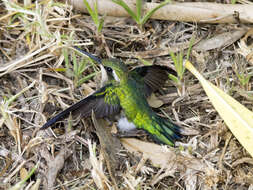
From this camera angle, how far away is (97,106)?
380 cm

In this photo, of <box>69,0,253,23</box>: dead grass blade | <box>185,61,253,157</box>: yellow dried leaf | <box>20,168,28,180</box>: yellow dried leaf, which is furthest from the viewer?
<box>69,0,253,23</box>: dead grass blade

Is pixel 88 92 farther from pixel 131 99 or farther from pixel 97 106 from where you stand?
pixel 131 99

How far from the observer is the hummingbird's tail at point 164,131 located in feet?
12.3

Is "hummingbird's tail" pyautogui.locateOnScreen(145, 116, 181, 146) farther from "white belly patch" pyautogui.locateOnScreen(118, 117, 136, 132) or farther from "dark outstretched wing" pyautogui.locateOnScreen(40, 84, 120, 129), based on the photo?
"dark outstretched wing" pyautogui.locateOnScreen(40, 84, 120, 129)

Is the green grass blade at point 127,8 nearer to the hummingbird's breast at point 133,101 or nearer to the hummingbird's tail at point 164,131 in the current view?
the hummingbird's breast at point 133,101

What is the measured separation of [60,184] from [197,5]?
2266mm

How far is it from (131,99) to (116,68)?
33 cm

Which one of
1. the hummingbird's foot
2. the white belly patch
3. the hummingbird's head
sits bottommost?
the hummingbird's foot

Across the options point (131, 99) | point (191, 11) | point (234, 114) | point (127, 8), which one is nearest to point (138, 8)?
point (127, 8)

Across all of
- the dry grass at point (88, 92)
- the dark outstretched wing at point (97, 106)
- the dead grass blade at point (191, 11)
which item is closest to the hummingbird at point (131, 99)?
the dark outstretched wing at point (97, 106)

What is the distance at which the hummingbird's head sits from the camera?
398cm

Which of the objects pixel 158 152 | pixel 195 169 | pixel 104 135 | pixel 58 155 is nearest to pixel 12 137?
pixel 58 155

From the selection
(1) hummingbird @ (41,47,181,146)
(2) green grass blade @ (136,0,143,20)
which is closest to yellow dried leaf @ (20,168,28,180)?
(1) hummingbird @ (41,47,181,146)

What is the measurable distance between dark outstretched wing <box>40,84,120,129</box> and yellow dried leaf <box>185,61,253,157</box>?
847 millimetres
